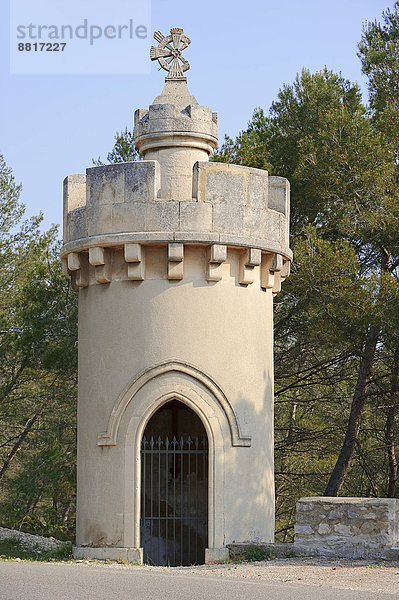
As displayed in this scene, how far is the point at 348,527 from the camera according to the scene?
10.2 m

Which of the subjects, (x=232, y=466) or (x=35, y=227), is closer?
(x=232, y=466)

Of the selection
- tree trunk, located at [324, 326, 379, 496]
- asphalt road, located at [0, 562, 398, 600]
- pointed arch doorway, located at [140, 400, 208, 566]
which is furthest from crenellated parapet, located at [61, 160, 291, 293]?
tree trunk, located at [324, 326, 379, 496]

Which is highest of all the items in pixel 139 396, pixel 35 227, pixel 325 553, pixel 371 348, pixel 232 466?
pixel 35 227

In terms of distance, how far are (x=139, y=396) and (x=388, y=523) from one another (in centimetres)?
325

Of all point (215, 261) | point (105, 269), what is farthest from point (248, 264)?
point (105, 269)

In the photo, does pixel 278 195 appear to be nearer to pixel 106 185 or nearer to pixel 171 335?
pixel 106 185

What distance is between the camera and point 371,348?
16.8 meters

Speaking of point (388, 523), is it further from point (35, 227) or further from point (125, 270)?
point (35, 227)

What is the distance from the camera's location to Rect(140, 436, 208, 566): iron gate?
13.1m

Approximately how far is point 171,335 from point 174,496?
301 centimetres

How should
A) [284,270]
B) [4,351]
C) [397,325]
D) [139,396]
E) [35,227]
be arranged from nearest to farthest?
1. [139,396]
2. [284,270]
3. [397,325]
4. [4,351]
5. [35,227]

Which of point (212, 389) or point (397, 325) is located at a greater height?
point (397, 325)

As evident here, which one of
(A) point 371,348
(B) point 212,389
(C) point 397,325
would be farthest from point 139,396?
(A) point 371,348

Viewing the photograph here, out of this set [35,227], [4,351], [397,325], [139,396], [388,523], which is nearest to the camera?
[388,523]
